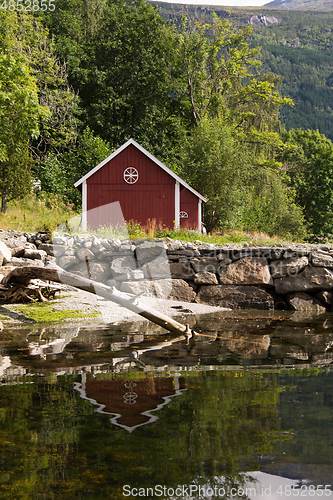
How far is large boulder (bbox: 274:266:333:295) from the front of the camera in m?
10.5

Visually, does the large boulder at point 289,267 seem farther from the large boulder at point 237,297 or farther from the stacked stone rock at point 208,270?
the large boulder at point 237,297

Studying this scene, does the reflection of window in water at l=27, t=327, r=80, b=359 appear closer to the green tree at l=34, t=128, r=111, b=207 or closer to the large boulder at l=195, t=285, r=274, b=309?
the large boulder at l=195, t=285, r=274, b=309

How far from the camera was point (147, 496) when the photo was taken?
2.30 m

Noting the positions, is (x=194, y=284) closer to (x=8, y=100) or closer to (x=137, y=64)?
(x=8, y=100)

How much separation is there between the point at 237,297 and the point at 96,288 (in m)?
4.73

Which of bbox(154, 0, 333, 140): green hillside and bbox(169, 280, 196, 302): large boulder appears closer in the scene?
bbox(169, 280, 196, 302): large boulder

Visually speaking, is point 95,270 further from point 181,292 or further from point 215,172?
point 215,172

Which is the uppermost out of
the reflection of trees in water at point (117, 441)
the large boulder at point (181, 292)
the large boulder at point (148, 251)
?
the large boulder at point (148, 251)

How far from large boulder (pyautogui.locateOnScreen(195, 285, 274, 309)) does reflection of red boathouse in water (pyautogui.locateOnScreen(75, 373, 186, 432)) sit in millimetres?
6358

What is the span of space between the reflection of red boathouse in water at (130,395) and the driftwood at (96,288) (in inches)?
82.5

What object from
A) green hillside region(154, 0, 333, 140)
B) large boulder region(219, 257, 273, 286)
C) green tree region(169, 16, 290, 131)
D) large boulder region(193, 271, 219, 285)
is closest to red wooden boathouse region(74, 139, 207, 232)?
large boulder region(193, 271, 219, 285)

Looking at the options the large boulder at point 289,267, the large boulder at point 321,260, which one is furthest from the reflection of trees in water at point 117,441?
the large boulder at point 321,260

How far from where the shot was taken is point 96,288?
675cm

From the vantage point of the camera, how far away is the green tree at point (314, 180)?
3944 cm
